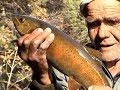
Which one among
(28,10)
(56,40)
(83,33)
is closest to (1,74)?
(28,10)

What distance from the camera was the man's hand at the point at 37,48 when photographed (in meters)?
3.60

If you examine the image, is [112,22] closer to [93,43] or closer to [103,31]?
[103,31]

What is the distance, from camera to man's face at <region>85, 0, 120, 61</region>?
170 inches

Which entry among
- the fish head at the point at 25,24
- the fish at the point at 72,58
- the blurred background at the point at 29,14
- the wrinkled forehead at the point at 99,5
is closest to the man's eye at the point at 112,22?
the wrinkled forehead at the point at 99,5

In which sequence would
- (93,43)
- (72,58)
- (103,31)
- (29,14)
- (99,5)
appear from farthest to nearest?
(29,14)
(99,5)
(93,43)
(103,31)
(72,58)

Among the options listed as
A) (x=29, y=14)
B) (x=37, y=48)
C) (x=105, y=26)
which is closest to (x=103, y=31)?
(x=105, y=26)

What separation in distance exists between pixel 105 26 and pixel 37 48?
1.03 m

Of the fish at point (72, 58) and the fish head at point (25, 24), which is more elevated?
the fish head at point (25, 24)

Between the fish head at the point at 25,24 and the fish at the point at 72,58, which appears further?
the fish head at the point at 25,24

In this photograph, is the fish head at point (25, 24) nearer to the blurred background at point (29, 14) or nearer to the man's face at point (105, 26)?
the man's face at point (105, 26)

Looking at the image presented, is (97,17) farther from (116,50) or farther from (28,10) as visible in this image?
(28,10)

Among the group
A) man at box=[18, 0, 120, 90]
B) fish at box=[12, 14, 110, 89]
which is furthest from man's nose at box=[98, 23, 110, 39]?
fish at box=[12, 14, 110, 89]

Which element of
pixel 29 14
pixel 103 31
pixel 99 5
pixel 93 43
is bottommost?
pixel 29 14

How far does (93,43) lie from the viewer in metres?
4.52
